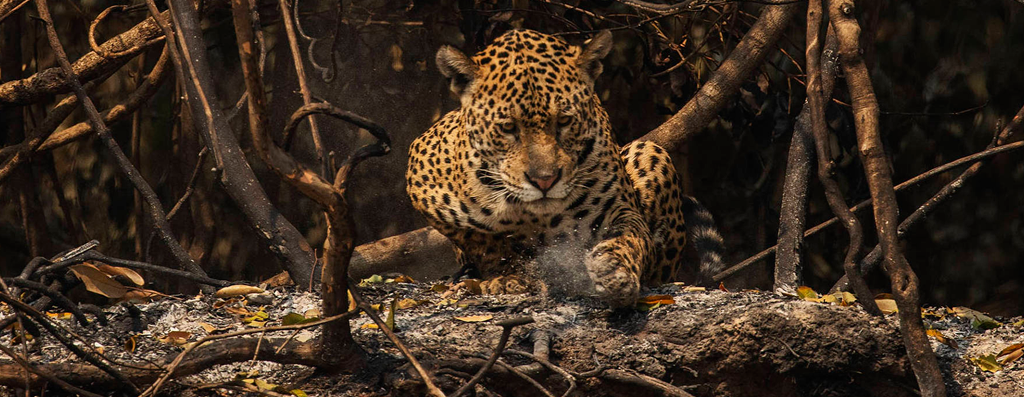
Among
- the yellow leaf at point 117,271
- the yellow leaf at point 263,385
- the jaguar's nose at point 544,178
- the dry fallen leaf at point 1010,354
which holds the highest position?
the jaguar's nose at point 544,178

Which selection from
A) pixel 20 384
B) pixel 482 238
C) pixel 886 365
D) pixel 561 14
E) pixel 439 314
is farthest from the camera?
pixel 561 14

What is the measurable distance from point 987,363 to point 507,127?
203 cm

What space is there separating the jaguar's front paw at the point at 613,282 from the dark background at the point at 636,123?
97.1 inches

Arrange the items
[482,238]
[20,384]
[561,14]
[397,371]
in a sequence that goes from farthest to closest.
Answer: [561,14], [482,238], [397,371], [20,384]

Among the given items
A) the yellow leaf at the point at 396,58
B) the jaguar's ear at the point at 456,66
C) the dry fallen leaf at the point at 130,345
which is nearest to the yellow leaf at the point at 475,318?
the dry fallen leaf at the point at 130,345

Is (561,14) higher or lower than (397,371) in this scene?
higher

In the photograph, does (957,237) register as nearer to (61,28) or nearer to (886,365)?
(886,365)

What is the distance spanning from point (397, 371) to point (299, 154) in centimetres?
361

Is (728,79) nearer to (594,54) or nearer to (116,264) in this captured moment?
(594,54)

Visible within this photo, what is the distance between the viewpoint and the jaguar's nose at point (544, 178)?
425 centimetres

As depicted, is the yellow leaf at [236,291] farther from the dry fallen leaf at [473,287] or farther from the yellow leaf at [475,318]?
the yellow leaf at [475,318]

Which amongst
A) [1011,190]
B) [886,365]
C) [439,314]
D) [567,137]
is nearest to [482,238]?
[567,137]

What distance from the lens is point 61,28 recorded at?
6.68 meters

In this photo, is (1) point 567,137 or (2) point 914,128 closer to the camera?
(1) point 567,137
